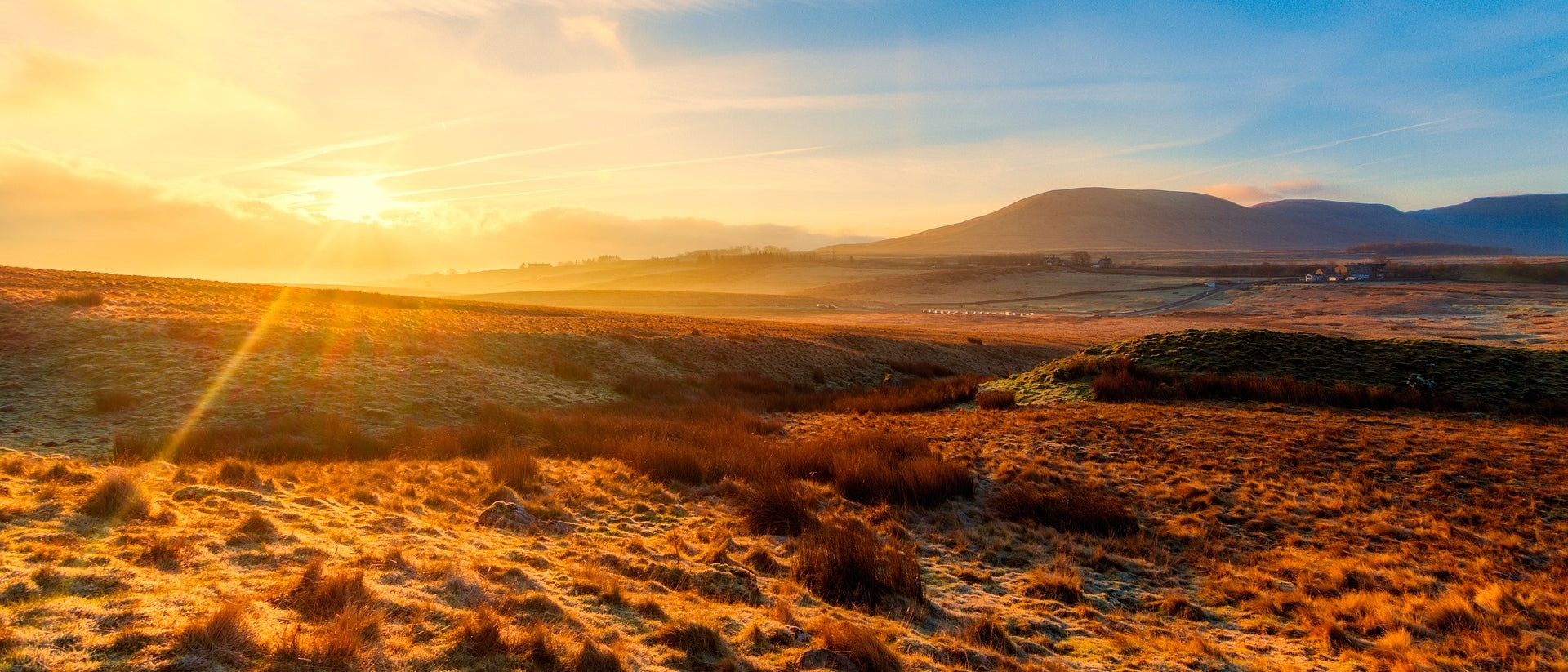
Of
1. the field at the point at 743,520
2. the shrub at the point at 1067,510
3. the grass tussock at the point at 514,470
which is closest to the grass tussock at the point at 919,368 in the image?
the field at the point at 743,520

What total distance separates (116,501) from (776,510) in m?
7.61

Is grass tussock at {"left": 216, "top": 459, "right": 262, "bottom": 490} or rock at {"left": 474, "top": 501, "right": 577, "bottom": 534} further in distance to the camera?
grass tussock at {"left": 216, "top": 459, "right": 262, "bottom": 490}

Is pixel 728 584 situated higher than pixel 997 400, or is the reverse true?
pixel 728 584

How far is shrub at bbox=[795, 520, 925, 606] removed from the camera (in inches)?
270

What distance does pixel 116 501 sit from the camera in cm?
724

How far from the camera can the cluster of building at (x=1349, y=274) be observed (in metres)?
106

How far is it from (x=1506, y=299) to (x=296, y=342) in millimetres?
107043

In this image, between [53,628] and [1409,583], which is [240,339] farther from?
[1409,583]

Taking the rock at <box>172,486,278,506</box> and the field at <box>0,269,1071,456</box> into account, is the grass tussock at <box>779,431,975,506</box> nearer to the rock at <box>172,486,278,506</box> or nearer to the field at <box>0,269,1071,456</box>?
the rock at <box>172,486,278,506</box>

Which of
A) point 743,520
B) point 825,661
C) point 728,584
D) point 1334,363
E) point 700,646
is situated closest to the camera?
point 825,661

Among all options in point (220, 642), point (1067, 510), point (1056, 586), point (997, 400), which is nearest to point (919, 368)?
point (997, 400)

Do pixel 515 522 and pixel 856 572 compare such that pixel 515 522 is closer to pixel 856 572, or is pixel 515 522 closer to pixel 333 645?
pixel 333 645

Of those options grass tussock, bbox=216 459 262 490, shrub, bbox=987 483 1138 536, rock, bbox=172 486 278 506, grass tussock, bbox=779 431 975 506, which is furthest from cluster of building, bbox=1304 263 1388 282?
rock, bbox=172 486 278 506

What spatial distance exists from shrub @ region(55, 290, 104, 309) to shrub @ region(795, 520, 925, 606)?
26.4m
